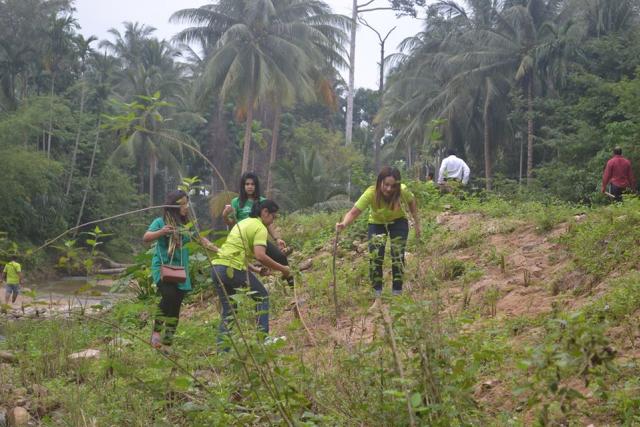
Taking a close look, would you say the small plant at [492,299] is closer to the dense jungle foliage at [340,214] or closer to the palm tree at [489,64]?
the dense jungle foliage at [340,214]

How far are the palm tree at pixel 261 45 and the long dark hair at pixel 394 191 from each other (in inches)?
873

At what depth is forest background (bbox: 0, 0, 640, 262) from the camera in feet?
76.9

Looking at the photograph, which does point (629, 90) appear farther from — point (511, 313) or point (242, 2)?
point (242, 2)

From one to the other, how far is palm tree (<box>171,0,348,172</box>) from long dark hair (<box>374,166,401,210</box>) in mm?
22164

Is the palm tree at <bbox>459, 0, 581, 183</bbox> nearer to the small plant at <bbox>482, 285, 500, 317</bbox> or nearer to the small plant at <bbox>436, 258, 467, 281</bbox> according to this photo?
the small plant at <bbox>436, 258, 467, 281</bbox>

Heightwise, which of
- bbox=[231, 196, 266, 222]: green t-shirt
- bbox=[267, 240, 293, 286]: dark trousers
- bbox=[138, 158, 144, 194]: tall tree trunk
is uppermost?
bbox=[231, 196, 266, 222]: green t-shirt

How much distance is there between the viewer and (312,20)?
1254 inches

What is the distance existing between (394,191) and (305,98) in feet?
79.9

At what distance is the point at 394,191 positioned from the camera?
6.05 m

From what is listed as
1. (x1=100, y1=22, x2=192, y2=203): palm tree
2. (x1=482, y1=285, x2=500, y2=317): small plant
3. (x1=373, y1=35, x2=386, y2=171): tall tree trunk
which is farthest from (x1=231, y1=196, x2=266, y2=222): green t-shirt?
(x1=373, y1=35, x2=386, y2=171): tall tree trunk

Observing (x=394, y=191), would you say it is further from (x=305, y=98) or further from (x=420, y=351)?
(x=305, y=98)

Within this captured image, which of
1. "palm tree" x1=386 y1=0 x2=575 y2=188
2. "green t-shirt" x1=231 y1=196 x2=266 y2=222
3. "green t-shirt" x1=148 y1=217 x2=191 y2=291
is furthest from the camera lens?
"palm tree" x1=386 y1=0 x2=575 y2=188

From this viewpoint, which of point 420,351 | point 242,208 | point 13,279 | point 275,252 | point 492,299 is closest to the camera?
point 420,351

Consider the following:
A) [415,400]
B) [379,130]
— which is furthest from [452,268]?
[379,130]
